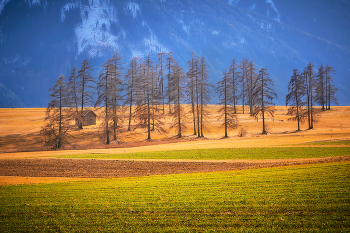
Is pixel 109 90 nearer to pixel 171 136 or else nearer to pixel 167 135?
pixel 167 135

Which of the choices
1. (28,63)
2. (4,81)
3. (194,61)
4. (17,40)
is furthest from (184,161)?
(17,40)

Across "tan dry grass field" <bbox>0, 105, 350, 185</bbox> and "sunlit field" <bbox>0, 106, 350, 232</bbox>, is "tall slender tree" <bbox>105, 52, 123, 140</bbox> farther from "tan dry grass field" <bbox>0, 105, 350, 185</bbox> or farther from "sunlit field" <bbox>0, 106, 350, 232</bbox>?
"sunlit field" <bbox>0, 106, 350, 232</bbox>

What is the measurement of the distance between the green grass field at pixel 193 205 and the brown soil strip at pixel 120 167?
4.52 m

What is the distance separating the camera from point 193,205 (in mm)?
9328

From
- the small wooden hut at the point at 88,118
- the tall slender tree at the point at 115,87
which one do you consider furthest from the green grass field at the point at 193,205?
the small wooden hut at the point at 88,118

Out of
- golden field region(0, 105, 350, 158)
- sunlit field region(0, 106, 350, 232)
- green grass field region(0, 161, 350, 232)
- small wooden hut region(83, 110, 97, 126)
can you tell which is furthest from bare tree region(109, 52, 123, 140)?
green grass field region(0, 161, 350, 232)

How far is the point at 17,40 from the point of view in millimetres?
198500

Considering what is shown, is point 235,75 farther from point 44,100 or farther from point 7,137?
point 44,100

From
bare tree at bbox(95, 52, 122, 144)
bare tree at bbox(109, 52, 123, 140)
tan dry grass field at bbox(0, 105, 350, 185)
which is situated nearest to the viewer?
tan dry grass field at bbox(0, 105, 350, 185)

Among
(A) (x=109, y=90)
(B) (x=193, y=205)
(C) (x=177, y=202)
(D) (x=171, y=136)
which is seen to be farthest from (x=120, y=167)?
(D) (x=171, y=136)

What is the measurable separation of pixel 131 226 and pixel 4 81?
7559 inches

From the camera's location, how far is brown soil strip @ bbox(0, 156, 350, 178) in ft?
59.0

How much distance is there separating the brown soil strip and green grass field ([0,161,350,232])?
14.8 feet

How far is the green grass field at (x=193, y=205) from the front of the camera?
744 cm
